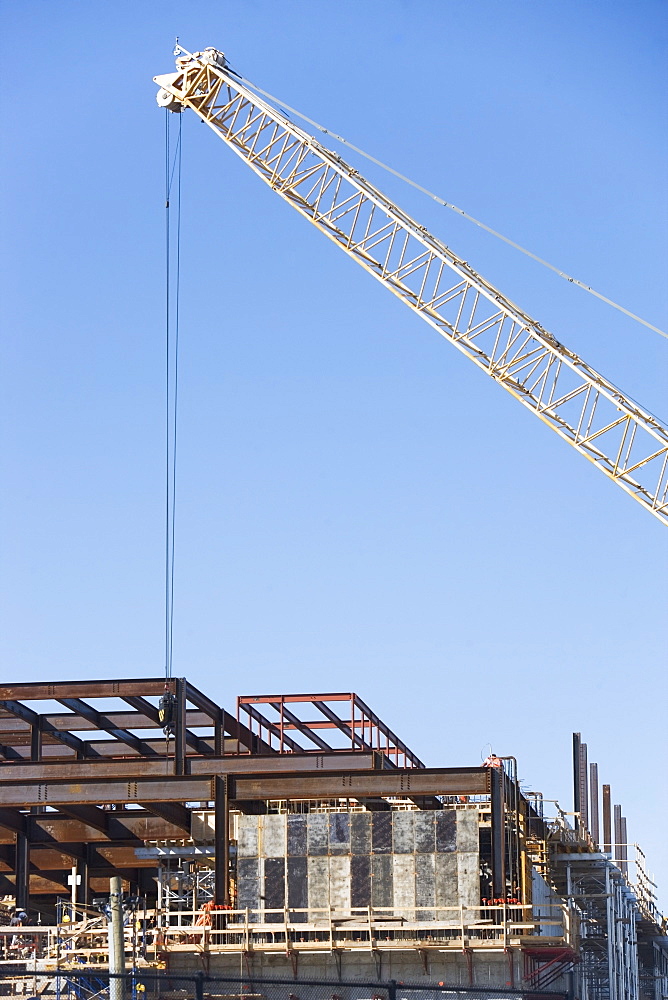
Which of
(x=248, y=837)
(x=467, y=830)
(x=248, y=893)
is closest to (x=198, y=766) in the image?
(x=248, y=837)

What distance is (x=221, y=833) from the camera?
4834 centimetres

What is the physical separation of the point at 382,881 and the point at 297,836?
3300 millimetres

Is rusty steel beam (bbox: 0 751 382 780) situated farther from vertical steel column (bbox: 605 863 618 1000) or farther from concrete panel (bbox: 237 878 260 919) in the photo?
vertical steel column (bbox: 605 863 618 1000)

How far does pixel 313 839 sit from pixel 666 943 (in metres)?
50.4

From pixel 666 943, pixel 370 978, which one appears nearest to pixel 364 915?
pixel 370 978

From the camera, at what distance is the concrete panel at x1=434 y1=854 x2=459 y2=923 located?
47.3 meters

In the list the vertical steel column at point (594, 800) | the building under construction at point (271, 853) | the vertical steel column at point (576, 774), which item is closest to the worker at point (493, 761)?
the building under construction at point (271, 853)

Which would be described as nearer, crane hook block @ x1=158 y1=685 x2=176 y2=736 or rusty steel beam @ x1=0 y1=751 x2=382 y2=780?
rusty steel beam @ x1=0 y1=751 x2=382 y2=780

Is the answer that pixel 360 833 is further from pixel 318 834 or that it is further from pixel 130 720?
pixel 130 720

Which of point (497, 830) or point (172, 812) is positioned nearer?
point (497, 830)

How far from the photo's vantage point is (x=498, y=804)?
1875 inches

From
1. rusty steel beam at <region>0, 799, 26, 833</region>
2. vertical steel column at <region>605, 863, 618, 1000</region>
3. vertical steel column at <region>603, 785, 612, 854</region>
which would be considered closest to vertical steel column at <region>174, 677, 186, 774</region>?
rusty steel beam at <region>0, 799, 26, 833</region>

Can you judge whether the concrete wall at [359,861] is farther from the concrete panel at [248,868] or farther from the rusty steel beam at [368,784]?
the rusty steel beam at [368,784]

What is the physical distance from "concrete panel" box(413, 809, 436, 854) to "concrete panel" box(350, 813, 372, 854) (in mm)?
1604
